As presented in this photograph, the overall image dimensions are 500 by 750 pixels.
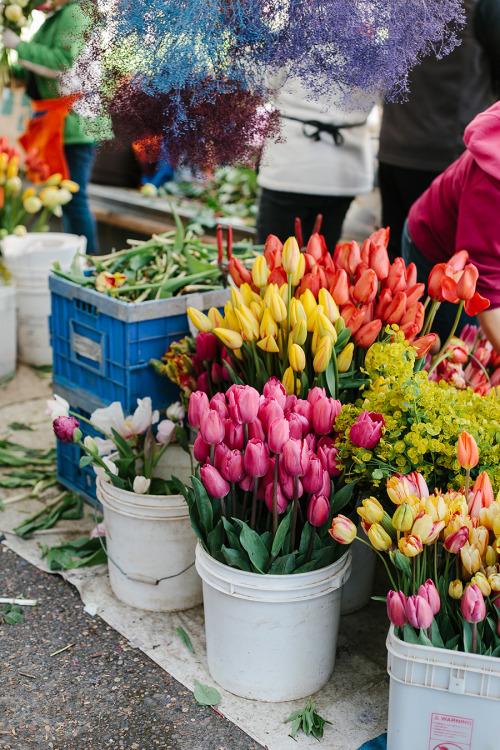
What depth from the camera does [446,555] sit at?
1.36 m

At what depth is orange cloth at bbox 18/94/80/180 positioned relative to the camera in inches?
144

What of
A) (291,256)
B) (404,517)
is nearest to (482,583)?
(404,517)

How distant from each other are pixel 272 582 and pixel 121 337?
0.84m

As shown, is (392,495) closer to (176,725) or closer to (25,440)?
(176,725)

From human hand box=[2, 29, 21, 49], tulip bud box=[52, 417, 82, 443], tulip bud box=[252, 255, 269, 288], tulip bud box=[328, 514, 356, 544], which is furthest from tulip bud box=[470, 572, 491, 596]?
human hand box=[2, 29, 21, 49]

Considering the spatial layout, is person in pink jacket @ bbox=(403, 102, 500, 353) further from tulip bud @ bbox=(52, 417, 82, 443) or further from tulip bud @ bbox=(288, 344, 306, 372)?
tulip bud @ bbox=(52, 417, 82, 443)

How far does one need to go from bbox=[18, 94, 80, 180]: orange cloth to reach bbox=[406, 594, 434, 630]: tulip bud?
300 centimetres

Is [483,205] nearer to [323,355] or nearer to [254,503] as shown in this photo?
[323,355]

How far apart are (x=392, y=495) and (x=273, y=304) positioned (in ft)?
1.58

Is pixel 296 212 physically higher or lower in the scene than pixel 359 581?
higher

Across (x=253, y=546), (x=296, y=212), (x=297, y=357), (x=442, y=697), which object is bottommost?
(x=442, y=697)

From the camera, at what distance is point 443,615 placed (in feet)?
4.39

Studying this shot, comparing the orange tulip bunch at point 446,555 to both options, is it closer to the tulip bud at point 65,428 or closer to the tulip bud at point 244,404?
the tulip bud at point 244,404

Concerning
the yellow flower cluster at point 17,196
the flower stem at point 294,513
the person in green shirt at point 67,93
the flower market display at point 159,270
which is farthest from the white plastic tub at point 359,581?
the yellow flower cluster at point 17,196
